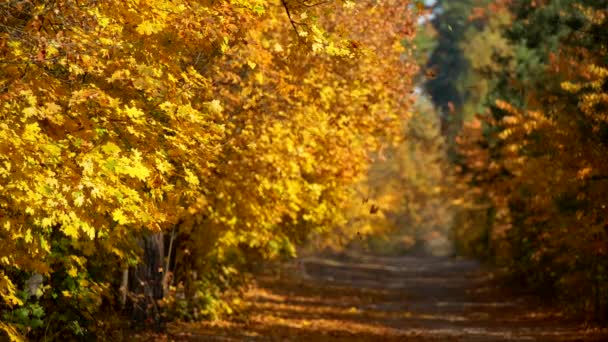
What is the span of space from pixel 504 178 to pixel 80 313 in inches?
794

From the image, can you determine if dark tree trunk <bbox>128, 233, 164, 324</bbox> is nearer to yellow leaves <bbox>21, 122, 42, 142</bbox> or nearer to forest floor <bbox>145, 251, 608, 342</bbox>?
forest floor <bbox>145, 251, 608, 342</bbox>

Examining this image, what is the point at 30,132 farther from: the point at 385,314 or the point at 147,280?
the point at 385,314

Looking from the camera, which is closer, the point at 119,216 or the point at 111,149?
the point at 111,149

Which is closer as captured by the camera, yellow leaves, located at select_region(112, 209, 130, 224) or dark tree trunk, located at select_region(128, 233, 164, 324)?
yellow leaves, located at select_region(112, 209, 130, 224)

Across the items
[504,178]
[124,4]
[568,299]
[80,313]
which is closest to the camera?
[124,4]

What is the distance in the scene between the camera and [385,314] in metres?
31.2

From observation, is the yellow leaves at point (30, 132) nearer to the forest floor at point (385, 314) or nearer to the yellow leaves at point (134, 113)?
the yellow leaves at point (134, 113)

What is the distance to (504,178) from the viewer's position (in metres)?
34.0

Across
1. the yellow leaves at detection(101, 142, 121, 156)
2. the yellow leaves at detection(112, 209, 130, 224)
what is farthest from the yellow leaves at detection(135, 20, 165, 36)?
the yellow leaves at detection(112, 209, 130, 224)

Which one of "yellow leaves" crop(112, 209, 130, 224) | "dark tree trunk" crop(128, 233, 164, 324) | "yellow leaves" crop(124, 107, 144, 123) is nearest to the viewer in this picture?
"yellow leaves" crop(124, 107, 144, 123)

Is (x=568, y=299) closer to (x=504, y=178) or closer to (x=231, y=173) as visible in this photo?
(x=504, y=178)

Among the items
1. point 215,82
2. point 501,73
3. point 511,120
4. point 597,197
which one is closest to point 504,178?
point 501,73

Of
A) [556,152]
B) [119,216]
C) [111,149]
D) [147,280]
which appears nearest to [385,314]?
[147,280]

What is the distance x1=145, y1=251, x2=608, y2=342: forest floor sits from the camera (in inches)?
906
